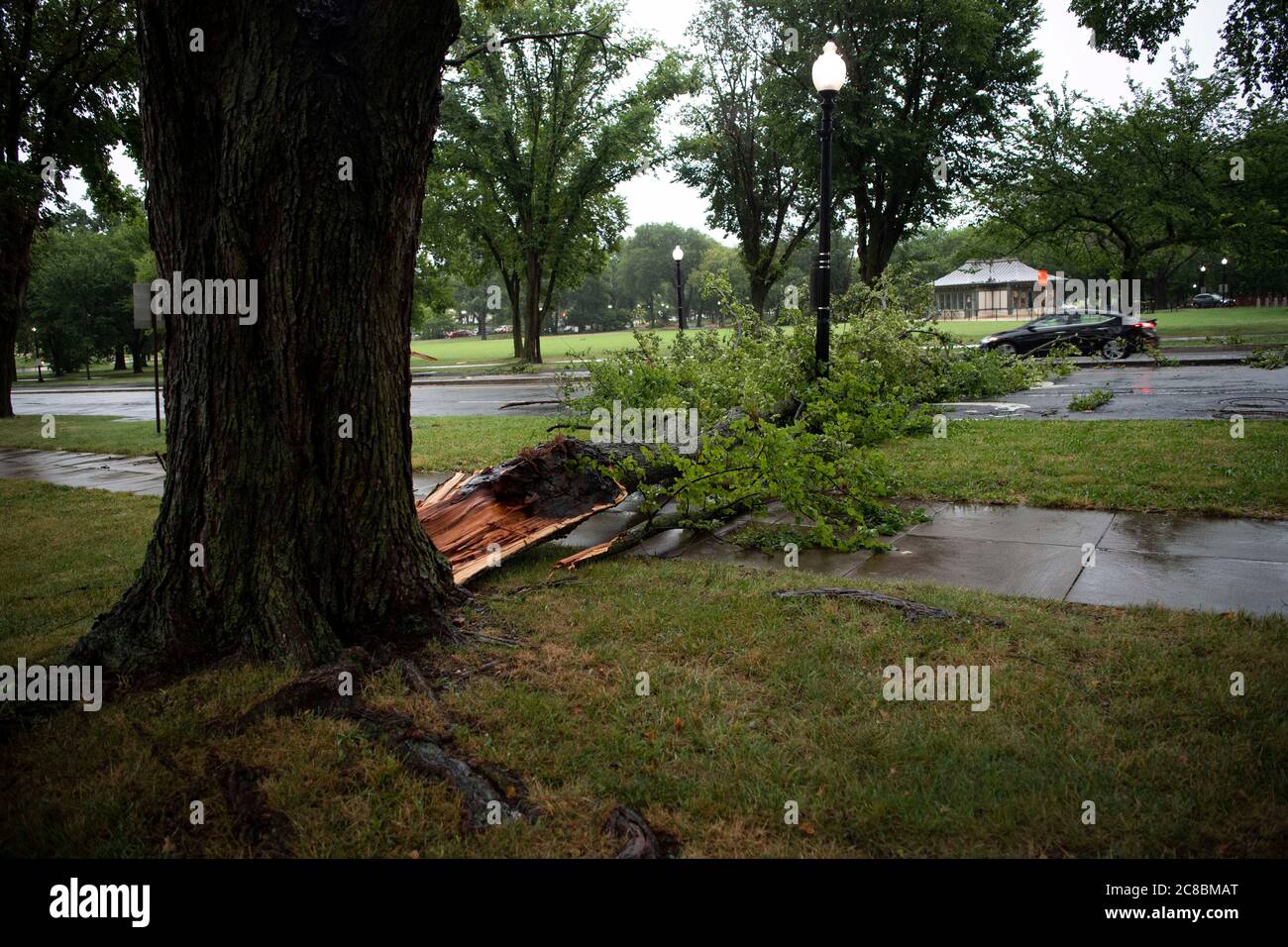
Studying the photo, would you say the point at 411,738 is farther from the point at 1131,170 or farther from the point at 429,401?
the point at 1131,170

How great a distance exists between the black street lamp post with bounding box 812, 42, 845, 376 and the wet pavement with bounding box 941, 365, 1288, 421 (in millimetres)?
3239

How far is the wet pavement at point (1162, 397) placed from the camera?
11036 millimetres

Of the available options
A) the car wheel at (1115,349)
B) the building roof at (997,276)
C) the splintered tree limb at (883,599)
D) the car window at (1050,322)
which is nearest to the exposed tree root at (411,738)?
the splintered tree limb at (883,599)

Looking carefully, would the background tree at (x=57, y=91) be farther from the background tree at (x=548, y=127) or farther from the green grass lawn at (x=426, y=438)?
the background tree at (x=548, y=127)

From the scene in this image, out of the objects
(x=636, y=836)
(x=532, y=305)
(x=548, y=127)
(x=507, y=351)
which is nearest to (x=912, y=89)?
(x=548, y=127)

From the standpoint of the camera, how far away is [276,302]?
370cm

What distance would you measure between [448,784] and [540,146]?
113 ft

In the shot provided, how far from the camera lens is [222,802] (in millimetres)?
2777

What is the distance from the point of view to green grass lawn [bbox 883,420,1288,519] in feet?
21.4

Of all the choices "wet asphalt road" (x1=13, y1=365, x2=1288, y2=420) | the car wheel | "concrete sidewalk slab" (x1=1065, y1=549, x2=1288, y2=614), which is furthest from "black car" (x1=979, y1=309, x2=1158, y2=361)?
"concrete sidewalk slab" (x1=1065, y1=549, x2=1288, y2=614)

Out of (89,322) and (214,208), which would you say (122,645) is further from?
(89,322)

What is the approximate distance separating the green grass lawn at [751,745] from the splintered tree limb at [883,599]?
0.12m

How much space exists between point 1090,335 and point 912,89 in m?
10.7
